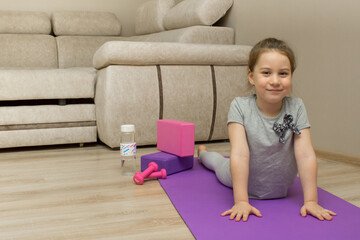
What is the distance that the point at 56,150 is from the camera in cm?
209

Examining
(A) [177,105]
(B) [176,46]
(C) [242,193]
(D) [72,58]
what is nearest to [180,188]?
(C) [242,193]

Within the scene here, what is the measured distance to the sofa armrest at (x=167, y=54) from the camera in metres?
1.93

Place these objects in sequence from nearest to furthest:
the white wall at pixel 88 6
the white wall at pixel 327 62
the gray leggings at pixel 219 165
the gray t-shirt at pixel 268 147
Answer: the gray t-shirt at pixel 268 147, the gray leggings at pixel 219 165, the white wall at pixel 327 62, the white wall at pixel 88 6

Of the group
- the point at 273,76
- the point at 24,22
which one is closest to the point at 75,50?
the point at 24,22

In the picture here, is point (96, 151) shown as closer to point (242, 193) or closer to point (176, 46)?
point (176, 46)

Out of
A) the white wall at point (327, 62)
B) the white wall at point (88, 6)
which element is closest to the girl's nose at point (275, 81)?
the white wall at point (327, 62)

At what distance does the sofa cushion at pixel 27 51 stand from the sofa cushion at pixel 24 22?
2.8 inches

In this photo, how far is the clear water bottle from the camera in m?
1.50

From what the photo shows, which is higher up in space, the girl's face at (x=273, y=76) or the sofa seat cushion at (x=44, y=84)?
the girl's face at (x=273, y=76)

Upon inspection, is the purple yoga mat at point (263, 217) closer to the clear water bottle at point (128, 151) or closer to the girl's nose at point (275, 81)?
the clear water bottle at point (128, 151)

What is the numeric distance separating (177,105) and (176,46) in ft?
1.03

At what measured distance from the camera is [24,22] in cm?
310

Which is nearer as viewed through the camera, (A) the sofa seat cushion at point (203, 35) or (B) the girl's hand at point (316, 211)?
(B) the girl's hand at point (316, 211)

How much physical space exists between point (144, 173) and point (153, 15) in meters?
1.86
